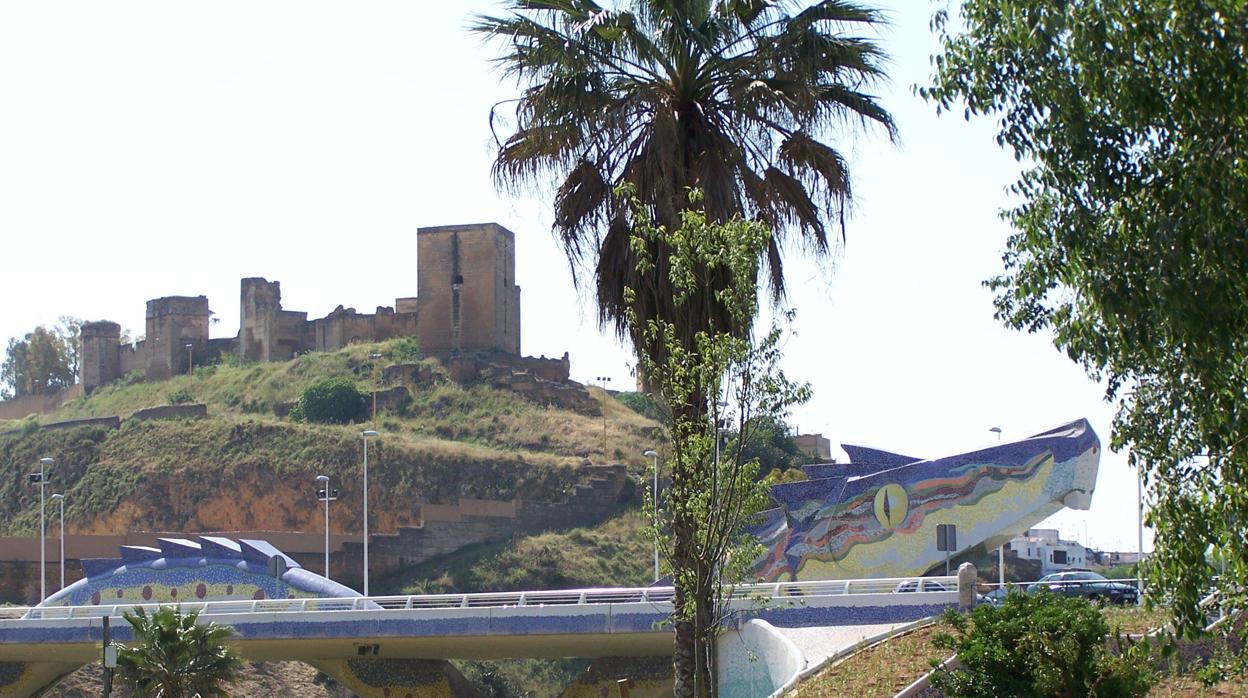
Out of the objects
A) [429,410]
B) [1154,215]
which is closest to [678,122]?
[1154,215]

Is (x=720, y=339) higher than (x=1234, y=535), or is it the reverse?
(x=720, y=339)

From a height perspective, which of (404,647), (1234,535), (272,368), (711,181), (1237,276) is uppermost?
(272,368)

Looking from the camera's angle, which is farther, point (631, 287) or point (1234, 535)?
point (631, 287)

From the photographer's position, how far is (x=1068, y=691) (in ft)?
58.5

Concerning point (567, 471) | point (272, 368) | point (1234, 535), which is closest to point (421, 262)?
point (272, 368)

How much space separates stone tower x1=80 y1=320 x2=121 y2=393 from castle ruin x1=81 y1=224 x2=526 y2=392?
74 mm

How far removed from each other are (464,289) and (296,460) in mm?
19827

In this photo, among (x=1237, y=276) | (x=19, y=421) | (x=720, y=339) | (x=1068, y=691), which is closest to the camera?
(x=1237, y=276)

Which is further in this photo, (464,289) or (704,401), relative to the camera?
(464,289)

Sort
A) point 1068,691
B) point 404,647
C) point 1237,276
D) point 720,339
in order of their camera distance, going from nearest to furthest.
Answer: point 1237,276
point 720,339
point 1068,691
point 404,647

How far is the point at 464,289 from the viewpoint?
353 feet

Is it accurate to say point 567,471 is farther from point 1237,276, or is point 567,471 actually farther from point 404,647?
point 1237,276

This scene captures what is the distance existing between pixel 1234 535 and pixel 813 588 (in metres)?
24.9

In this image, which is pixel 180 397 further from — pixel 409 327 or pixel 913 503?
pixel 913 503
